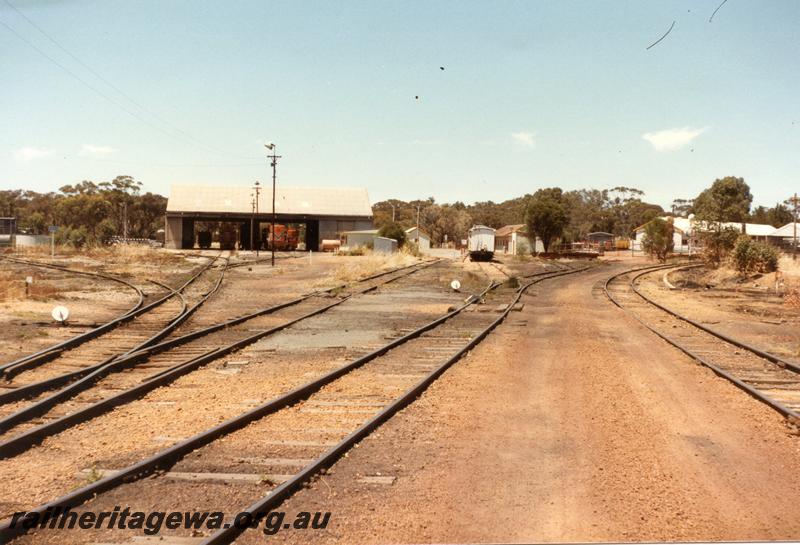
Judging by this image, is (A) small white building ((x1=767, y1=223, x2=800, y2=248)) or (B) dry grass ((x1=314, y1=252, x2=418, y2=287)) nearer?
(B) dry grass ((x1=314, y1=252, x2=418, y2=287))

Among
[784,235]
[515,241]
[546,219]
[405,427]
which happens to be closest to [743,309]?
[405,427]

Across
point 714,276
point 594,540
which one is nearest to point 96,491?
point 594,540

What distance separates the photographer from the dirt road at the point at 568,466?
185 inches

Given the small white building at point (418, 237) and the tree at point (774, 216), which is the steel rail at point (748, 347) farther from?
the tree at point (774, 216)

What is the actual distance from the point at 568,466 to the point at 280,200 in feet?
234

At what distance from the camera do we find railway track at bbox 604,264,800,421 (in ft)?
29.3

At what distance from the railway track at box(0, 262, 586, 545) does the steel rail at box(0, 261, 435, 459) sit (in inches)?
45.6

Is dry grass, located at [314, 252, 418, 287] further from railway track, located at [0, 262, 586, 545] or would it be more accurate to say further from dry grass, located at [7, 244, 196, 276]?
railway track, located at [0, 262, 586, 545]

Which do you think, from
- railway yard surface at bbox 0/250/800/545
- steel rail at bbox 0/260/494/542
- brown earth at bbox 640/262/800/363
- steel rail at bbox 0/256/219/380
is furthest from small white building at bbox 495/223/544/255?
steel rail at bbox 0/260/494/542

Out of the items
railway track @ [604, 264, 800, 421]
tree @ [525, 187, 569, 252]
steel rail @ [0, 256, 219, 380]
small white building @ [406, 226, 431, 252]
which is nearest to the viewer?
railway track @ [604, 264, 800, 421]

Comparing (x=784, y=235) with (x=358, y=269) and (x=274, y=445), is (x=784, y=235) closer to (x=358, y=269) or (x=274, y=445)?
(x=358, y=269)

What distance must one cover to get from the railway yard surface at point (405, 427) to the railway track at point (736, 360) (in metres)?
0.07

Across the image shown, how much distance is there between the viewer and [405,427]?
7.16 metres

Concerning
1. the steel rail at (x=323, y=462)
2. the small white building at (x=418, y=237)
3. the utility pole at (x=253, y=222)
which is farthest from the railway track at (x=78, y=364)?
the small white building at (x=418, y=237)
